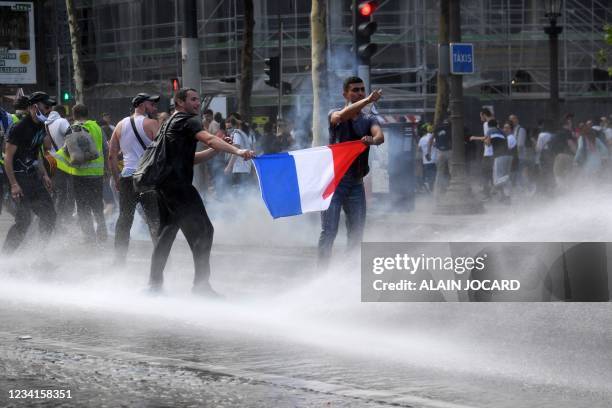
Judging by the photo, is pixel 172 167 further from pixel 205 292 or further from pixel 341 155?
pixel 341 155

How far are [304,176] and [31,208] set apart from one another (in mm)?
3541

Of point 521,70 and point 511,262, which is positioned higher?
point 521,70

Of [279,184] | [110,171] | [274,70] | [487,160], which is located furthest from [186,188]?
[274,70]

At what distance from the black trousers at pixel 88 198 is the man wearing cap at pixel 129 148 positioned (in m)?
1.94

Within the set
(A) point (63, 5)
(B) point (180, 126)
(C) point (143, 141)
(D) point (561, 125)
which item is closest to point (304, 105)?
(A) point (63, 5)

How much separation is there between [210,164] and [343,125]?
1307cm

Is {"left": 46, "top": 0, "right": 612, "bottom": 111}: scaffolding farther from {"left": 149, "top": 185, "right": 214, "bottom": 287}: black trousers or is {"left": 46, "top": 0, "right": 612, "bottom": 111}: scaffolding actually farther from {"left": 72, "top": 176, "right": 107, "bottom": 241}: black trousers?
{"left": 149, "top": 185, "right": 214, "bottom": 287}: black trousers

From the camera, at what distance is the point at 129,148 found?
12.9 meters

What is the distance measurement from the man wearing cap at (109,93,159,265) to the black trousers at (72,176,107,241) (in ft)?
6.35

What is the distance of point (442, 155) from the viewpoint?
79.2 feet

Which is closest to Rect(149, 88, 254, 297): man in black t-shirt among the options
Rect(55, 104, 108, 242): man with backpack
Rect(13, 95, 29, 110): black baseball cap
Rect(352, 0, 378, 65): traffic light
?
Rect(13, 95, 29, 110): black baseball cap

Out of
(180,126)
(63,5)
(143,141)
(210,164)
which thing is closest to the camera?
(180,126)

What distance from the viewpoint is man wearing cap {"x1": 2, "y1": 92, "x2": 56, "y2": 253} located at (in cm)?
1272

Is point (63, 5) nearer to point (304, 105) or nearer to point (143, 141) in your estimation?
point (304, 105)
